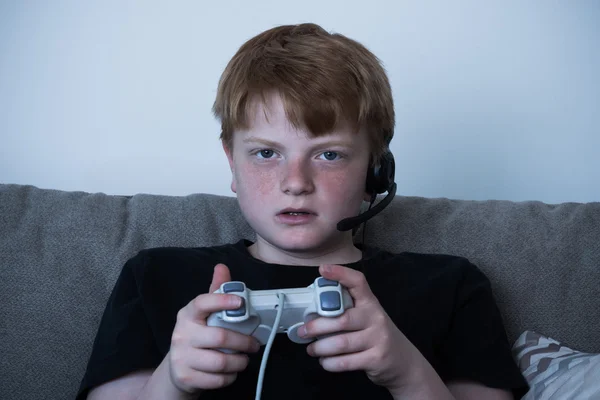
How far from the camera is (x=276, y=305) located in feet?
2.59

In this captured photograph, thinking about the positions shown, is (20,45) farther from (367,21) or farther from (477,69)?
(477,69)

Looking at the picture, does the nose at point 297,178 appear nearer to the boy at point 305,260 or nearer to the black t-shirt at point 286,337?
the boy at point 305,260

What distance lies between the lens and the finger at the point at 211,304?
2.52 ft

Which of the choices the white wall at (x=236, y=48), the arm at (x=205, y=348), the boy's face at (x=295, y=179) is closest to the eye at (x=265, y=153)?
the boy's face at (x=295, y=179)

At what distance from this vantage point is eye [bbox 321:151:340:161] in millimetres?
1107

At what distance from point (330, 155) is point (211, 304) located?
1.42 ft

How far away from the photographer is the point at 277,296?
0.80 m

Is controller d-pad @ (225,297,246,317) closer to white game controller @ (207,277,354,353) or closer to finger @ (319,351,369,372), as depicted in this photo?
white game controller @ (207,277,354,353)

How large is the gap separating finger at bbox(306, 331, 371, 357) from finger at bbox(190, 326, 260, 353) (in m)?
0.10

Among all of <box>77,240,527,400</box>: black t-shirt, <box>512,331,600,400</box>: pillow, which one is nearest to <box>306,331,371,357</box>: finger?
<box>77,240,527,400</box>: black t-shirt

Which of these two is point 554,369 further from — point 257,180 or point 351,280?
point 257,180

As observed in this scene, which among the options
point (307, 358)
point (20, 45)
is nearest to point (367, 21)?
point (20, 45)

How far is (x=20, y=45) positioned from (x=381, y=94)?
1.16 m

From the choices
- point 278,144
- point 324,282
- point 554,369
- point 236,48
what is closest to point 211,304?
point 324,282
